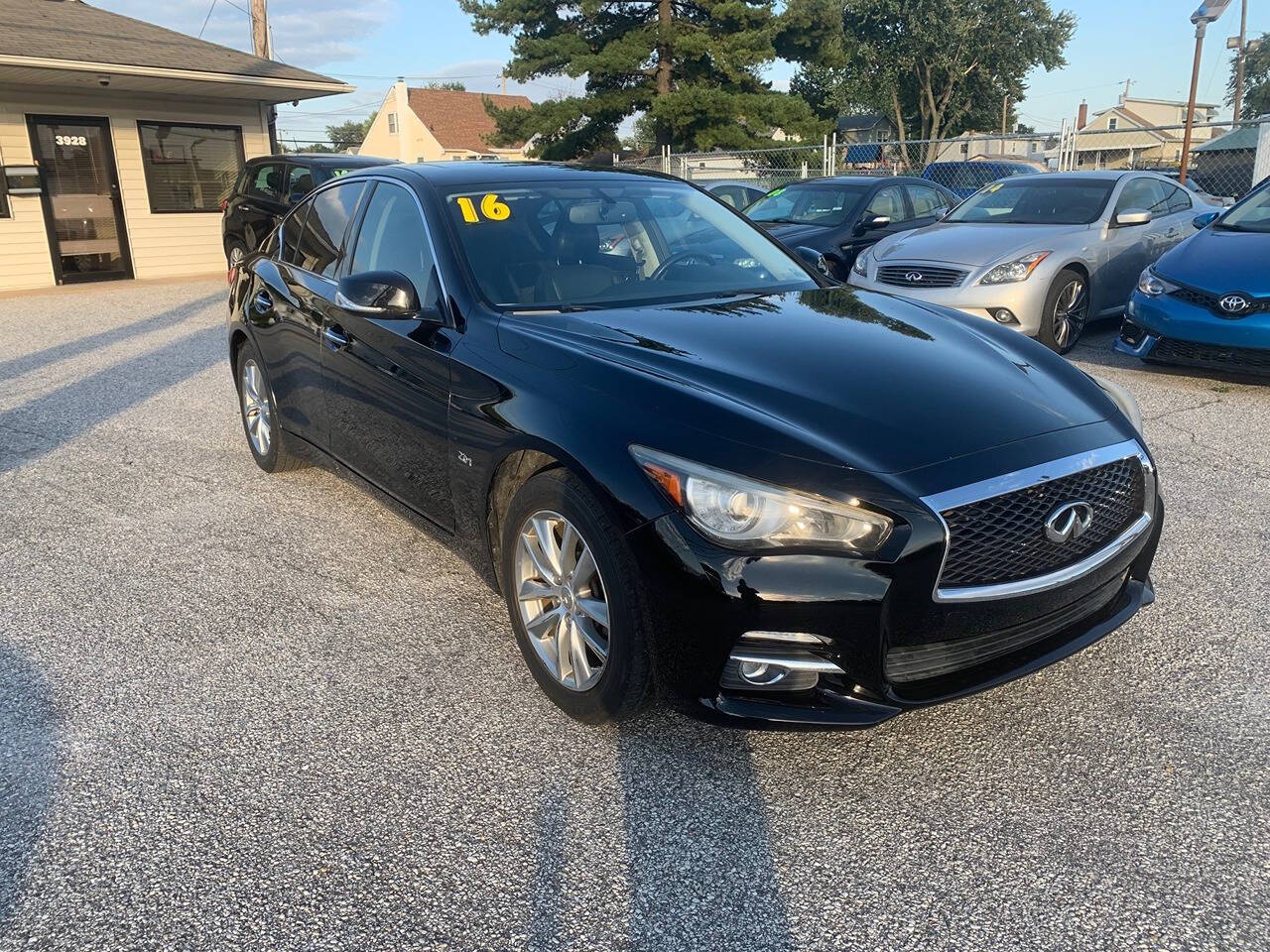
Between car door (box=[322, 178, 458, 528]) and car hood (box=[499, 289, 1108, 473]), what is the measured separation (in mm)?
407

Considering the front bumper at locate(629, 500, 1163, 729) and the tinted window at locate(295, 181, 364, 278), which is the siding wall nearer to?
the tinted window at locate(295, 181, 364, 278)

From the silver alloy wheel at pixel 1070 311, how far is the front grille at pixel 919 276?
849 millimetres

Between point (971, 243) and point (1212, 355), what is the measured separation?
87.2 inches

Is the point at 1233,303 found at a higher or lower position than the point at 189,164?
lower

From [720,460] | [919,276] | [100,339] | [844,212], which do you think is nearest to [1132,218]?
[919,276]

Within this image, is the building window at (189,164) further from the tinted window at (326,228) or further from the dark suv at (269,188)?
the tinted window at (326,228)

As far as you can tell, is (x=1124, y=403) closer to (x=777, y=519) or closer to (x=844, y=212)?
(x=777, y=519)

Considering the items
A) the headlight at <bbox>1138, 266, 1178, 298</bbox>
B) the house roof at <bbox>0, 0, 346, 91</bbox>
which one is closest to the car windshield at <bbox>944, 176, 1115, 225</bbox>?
the headlight at <bbox>1138, 266, 1178, 298</bbox>

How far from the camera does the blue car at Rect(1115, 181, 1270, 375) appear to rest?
21.5 feet

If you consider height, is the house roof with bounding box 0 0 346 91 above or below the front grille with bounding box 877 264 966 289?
above

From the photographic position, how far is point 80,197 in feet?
51.3

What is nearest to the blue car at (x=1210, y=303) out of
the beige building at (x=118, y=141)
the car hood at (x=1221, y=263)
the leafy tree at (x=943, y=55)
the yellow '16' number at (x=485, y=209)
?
the car hood at (x=1221, y=263)

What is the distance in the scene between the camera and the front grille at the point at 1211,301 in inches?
256

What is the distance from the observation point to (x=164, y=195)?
16469 mm
